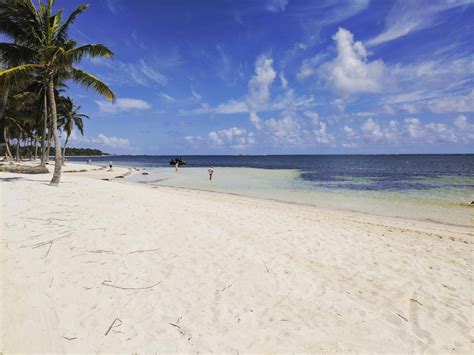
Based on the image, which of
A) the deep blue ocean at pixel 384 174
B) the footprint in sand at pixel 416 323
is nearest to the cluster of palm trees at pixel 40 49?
the footprint in sand at pixel 416 323

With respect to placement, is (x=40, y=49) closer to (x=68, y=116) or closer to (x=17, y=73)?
(x=17, y=73)

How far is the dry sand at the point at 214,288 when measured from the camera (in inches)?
129

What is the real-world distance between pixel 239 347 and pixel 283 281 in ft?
5.95

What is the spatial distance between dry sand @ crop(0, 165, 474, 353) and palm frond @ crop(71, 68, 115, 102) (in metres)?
7.26

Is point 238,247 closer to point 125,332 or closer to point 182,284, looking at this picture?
point 182,284

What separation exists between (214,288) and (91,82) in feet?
41.3

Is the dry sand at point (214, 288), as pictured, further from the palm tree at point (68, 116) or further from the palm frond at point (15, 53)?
the palm tree at point (68, 116)

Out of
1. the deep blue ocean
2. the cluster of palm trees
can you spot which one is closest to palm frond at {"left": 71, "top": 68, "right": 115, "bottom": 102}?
the cluster of palm trees

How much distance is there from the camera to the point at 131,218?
7.56m

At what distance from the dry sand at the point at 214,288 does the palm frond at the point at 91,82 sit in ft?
23.8

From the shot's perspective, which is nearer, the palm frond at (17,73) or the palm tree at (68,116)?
the palm frond at (17,73)

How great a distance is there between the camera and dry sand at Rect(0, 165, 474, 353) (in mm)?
3281

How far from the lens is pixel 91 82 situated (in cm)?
1284

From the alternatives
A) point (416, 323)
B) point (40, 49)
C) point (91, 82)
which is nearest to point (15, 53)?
point (40, 49)
